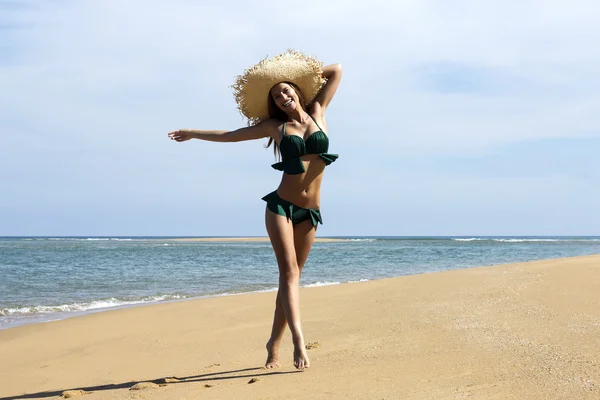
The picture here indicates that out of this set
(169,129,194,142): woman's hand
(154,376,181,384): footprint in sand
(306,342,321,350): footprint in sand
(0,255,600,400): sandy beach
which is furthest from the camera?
(306,342,321,350): footprint in sand

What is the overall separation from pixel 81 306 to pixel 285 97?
8.15m

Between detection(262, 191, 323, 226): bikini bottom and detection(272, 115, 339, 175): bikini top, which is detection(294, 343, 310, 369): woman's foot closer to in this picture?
detection(262, 191, 323, 226): bikini bottom

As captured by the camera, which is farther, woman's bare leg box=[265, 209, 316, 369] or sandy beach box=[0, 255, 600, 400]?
woman's bare leg box=[265, 209, 316, 369]

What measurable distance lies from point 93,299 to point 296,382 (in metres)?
9.18

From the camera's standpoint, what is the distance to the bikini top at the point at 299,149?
13.5 ft

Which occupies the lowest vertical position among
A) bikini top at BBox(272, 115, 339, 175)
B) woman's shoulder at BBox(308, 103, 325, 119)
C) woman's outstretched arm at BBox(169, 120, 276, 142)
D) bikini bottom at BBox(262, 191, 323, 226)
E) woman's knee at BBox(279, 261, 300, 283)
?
woman's knee at BBox(279, 261, 300, 283)

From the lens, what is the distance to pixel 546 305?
561 cm

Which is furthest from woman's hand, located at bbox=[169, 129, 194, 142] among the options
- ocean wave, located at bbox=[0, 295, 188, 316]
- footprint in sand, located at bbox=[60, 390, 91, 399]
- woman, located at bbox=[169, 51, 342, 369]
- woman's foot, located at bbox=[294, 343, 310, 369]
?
ocean wave, located at bbox=[0, 295, 188, 316]

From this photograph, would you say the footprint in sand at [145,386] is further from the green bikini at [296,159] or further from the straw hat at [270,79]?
the straw hat at [270,79]

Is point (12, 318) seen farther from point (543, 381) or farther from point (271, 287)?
point (543, 381)

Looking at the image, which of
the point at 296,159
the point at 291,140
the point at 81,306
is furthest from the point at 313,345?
the point at 81,306

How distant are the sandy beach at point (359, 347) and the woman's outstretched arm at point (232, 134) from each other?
1645mm

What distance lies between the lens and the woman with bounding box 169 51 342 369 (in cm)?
414

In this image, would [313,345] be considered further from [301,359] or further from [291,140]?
[291,140]
